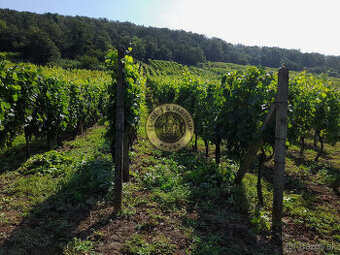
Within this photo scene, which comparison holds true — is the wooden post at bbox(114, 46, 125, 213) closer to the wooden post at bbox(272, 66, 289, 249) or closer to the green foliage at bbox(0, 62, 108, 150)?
the wooden post at bbox(272, 66, 289, 249)

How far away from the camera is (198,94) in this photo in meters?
9.27

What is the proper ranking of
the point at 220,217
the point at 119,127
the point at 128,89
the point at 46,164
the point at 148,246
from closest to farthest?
the point at 148,246 → the point at 119,127 → the point at 220,217 → the point at 128,89 → the point at 46,164

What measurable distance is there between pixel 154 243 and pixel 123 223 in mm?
805

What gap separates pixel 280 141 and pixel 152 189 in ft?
10.0

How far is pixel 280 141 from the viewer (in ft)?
12.1

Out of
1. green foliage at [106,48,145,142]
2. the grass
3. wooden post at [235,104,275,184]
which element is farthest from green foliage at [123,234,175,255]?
wooden post at [235,104,275,184]

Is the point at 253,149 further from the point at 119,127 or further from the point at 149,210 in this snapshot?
the point at 119,127

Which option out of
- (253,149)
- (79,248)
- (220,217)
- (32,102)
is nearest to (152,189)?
(220,217)

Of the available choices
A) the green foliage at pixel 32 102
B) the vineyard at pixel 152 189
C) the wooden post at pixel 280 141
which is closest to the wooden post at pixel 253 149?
the vineyard at pixel 152 189

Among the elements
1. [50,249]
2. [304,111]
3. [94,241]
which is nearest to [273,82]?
[304,111]

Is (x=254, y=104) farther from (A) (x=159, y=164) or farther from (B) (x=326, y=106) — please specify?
(B) (x=326, y=106)

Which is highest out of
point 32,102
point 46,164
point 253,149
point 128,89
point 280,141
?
point 128,89

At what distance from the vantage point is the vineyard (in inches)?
138

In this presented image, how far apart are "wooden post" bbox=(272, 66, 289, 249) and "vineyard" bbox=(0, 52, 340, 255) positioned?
0.21 m
